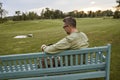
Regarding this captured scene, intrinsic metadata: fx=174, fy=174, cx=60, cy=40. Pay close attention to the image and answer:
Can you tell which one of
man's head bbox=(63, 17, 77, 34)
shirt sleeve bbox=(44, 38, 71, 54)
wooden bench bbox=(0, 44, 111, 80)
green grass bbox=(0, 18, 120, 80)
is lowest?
green grass bbox=(0, 18, 120, 80)

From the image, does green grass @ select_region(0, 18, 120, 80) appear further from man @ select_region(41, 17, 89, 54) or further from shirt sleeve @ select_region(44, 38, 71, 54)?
shirt sleeve @ select_region(44, 38, 71, 54)

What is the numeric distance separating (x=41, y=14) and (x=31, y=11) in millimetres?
6343

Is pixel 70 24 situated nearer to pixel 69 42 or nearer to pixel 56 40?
pixel 69 42

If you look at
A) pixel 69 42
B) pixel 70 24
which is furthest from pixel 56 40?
pixel 69 42

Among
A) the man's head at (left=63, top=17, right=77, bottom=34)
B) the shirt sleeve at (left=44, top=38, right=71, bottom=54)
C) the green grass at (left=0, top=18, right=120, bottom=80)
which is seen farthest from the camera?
the green grass at (left=0, top=18, right=120, bottom=80)

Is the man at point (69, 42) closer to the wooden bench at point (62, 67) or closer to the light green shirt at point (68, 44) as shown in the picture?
the light green shirt at point (68, 44)

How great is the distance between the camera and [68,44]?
3.17 meters

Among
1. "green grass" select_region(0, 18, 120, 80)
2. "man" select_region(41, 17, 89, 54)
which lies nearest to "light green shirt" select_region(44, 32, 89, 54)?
"man" select_region(41, 17, 89, 54)

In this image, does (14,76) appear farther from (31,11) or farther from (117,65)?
(31,11)

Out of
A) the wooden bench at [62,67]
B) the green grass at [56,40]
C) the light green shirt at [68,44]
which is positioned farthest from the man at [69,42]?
the green grass at [56,40]

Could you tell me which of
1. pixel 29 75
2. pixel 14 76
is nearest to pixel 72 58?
pixel 29 75

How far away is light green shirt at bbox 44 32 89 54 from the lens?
3111 mm

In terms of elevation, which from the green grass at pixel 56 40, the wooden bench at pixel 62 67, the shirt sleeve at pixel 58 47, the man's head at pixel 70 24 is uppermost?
the man's head at pixel 70 24

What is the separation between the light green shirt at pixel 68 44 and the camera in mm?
3111
